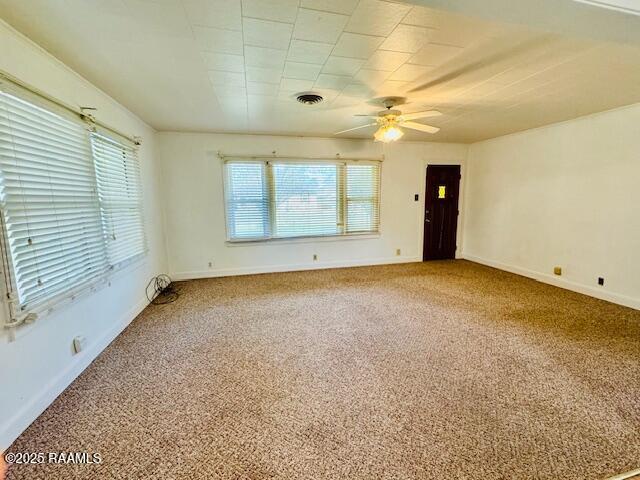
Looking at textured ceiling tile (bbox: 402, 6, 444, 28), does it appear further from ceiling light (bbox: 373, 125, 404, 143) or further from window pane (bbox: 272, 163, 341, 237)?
window pane (bbox: 272, 163, 341, 237)

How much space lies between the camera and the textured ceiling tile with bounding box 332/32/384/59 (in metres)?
1.89

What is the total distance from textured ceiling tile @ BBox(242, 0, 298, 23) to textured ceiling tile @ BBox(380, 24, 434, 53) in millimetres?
678

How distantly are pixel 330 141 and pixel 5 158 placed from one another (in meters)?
4.19

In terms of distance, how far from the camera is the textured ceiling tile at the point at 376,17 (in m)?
1.57

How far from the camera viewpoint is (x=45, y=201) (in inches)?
78.1

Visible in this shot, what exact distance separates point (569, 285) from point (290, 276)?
4.19 m

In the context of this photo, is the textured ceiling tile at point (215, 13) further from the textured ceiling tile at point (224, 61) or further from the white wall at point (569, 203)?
the white wall at point (569, 203)

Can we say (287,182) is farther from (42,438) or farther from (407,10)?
(42,438)

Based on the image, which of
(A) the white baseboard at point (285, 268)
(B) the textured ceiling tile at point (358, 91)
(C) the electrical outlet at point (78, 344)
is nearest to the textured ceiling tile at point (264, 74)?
(B) the textured ceiling tile at point (358, 91)

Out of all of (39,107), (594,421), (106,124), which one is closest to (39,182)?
(39,107)

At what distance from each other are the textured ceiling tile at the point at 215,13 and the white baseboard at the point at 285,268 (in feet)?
12.5

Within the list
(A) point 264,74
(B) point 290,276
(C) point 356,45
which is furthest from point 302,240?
(C) point 356,45

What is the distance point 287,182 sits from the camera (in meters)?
4.94

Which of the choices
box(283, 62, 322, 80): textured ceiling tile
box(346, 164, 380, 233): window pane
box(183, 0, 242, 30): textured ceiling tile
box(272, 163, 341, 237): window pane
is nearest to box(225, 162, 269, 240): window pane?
box(272, 163, 341, 237): window pane
